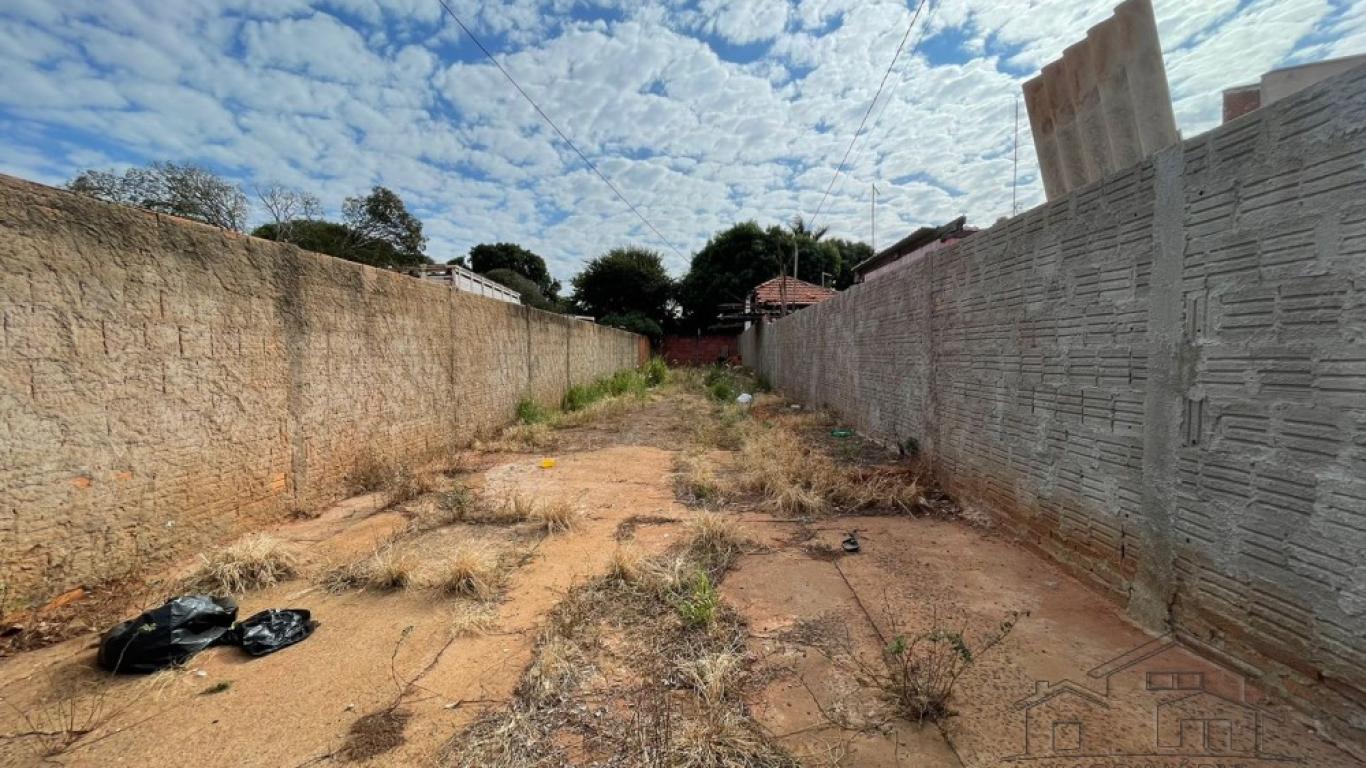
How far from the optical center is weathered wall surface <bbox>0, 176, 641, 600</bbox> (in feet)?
7.32

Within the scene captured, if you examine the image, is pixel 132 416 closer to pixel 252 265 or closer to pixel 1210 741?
pixel 252 265

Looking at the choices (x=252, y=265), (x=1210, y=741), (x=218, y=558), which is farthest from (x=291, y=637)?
(x=1210, y=741)

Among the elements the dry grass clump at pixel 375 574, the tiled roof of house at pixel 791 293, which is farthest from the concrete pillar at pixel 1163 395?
the tiled roof of house at pixel 791 293

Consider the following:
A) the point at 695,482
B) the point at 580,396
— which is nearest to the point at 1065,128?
the point at 695,482

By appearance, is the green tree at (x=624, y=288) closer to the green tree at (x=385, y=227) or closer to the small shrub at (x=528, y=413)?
the green tree at (x=385, y=227)

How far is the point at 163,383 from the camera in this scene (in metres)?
2.78

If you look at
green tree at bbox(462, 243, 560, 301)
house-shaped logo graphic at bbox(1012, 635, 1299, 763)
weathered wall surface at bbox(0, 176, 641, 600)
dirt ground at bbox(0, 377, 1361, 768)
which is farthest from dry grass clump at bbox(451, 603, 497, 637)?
green tree at bbox(462, 243, 560, 301)

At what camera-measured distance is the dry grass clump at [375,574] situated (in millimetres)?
2671

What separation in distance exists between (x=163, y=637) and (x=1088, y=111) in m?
5.00

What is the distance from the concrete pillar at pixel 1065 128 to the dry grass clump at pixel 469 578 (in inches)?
157

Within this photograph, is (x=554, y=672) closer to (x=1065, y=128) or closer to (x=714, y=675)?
(x=714, y=675)

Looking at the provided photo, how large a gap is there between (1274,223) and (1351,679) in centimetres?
141

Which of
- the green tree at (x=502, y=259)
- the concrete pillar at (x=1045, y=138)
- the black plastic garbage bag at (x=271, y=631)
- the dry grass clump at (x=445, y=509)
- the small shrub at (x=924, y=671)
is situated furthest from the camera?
the green tree at (x=502, y=259)

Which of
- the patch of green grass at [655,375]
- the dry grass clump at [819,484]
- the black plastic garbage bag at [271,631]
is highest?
the patch of green grass at [655,375]
